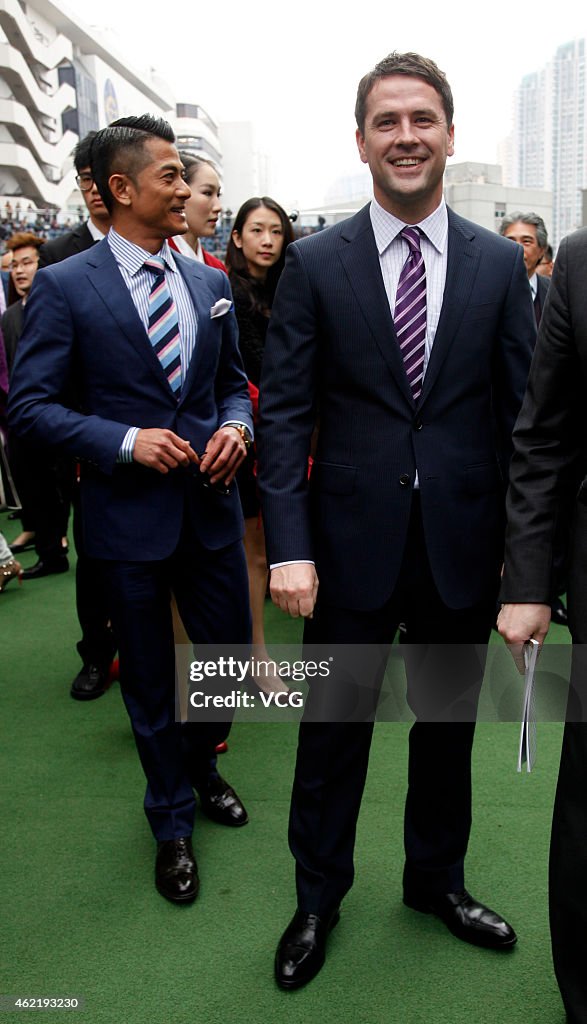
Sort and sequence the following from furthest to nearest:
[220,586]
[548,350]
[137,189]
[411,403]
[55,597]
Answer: [55,597], [220,586], [137,189], [411,403], [548,350]

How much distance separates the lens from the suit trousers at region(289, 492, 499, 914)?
1.90 m

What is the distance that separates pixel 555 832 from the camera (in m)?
1.64

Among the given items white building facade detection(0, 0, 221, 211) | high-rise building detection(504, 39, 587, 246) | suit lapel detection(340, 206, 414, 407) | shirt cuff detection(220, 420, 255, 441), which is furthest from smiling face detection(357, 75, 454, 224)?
high-rise building detection(504, 39, 587, 246)

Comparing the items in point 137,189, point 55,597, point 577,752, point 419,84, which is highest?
point 419,84

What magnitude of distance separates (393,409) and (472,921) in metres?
1.22

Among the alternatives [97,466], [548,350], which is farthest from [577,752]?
[97,466]

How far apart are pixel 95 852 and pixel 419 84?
6.86 feet

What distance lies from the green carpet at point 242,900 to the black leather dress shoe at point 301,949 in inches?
1.2

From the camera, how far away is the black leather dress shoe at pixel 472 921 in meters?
2.02

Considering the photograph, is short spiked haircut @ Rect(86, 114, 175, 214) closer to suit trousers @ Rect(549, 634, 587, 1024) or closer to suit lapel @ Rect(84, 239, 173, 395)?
suit lapel @ Rect(84, 239, 173, 395)

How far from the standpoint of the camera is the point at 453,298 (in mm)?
1765

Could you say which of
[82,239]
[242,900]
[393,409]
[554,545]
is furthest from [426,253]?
[82,239]

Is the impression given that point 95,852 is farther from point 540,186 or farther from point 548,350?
point 540,186

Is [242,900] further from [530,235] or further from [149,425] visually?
[530,235]
